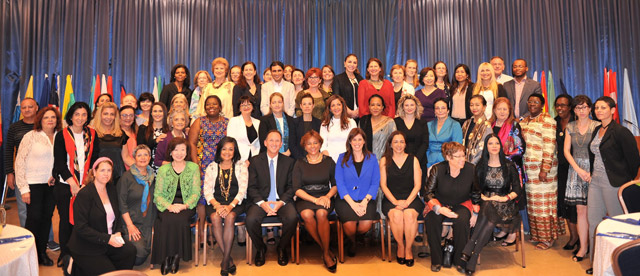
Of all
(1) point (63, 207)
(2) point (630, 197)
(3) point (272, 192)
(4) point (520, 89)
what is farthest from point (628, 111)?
(1) point (63, 207)

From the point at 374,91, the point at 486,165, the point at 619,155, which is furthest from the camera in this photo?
the point at 374,91

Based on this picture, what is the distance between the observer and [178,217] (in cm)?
423

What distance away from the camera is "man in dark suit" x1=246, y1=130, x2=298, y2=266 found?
14.3 feet

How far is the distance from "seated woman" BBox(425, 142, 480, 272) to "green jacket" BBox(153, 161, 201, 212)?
2216 millimetres

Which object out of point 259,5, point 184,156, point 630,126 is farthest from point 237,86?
point 630,126

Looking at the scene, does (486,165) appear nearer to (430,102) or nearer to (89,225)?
(430,102)

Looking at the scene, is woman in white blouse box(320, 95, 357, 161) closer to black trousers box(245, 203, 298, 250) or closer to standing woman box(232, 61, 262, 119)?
black trousers box(245, 203, 298, 250)

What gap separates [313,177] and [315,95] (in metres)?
1.16

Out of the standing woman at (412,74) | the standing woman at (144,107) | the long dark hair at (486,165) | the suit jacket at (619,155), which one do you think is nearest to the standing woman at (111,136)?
the standing woman at (144,107)

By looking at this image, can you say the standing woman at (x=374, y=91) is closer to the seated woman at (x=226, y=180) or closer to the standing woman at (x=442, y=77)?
the standing woman at (x=442, y=77)

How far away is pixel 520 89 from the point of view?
5.54 metres

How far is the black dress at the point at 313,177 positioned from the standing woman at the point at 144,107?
1.86m

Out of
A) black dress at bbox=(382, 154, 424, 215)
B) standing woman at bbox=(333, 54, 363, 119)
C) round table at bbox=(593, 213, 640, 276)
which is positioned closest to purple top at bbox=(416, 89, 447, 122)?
standing woman at bbox=(333, 54, 363, 119)

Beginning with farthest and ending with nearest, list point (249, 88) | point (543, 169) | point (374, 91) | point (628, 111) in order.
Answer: point (628, 111) → point (249, 88) → point (374, 91) → point (543, 169)
